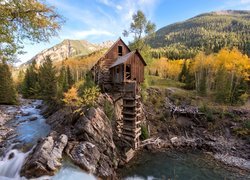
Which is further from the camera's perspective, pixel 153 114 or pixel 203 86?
pixel 203 86

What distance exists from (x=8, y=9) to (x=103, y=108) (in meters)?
13.3

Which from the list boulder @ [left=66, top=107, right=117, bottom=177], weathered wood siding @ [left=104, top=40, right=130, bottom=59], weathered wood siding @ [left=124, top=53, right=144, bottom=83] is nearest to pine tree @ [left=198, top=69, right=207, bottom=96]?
weathered wood siding @ [left=124, top=53, right=144, bottom=83]

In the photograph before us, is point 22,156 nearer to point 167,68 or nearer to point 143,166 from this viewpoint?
point 143,166

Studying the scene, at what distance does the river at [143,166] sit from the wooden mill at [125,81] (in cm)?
286

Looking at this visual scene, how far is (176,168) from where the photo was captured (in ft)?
48.6

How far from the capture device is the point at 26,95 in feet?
145

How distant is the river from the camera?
10703 mm

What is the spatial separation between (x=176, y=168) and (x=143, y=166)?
10.1 feet

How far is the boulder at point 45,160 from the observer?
32.8ft

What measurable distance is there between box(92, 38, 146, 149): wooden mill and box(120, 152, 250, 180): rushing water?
2.38 m

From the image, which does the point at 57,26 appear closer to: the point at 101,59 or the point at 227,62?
the point at 101,59

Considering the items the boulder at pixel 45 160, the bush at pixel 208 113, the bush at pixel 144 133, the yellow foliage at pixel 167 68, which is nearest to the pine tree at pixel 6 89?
the boulder at pixel 45 160

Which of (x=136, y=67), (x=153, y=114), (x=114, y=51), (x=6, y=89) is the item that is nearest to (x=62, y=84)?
(x=114, y=51)

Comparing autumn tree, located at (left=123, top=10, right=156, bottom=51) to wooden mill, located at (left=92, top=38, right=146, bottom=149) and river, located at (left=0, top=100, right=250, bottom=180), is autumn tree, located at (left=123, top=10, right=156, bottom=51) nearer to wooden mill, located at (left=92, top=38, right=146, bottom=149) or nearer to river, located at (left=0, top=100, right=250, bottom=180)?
wooden mill, located at (left=92, top=38, right=146, bottom=149)
